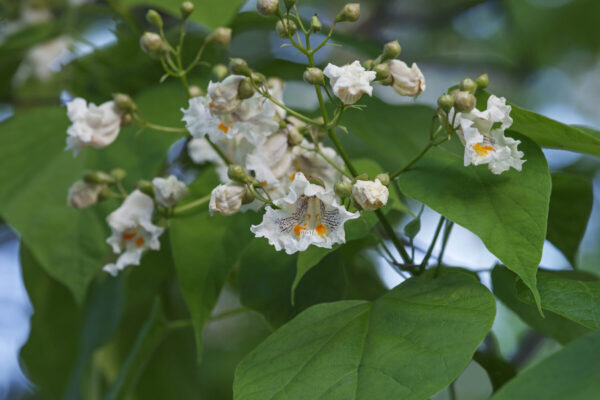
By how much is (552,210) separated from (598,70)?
2255 mm

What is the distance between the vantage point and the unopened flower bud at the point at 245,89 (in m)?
0.53

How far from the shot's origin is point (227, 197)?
1.71ft

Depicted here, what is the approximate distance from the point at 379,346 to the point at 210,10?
1.61 feet

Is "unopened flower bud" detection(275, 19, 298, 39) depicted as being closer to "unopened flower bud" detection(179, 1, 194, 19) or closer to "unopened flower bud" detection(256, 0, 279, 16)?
"unopened flower bud" detection(256, 0, 279, 16)

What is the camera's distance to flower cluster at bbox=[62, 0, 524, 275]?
0.50 meters

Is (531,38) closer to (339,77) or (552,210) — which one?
(552,210)

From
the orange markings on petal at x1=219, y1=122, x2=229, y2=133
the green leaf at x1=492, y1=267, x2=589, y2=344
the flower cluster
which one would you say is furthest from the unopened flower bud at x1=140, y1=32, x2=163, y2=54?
the green leaf at x1=492, y1=267, x2=589, y2=344

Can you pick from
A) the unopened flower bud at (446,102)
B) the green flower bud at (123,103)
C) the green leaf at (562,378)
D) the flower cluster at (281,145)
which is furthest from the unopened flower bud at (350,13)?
the green leaf at (562,378)

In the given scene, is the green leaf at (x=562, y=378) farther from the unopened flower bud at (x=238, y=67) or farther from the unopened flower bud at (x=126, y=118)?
the unopened flower bud at (x=126, y=118)

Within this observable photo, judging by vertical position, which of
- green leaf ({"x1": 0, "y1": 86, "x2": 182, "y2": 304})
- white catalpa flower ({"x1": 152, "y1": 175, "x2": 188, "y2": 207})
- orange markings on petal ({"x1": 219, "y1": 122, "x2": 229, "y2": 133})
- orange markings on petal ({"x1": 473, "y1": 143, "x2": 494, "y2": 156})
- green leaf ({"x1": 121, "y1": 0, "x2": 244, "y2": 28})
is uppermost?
orange markings on petal ({"x1": 473, "y1": 143, "x2": 494, "y2": 156})

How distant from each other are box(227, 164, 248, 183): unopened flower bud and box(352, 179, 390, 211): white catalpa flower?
0.31 ft

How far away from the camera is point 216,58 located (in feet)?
3.19

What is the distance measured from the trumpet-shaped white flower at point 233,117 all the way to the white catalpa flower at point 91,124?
0.28 ft

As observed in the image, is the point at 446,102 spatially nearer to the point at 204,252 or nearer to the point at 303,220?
the point at 303,220
